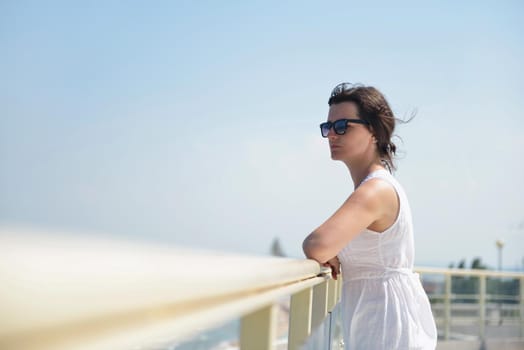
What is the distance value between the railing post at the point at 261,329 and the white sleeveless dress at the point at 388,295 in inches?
37.2

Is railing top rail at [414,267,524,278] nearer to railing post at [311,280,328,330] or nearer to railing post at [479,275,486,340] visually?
railing post at [479,275,486,340]

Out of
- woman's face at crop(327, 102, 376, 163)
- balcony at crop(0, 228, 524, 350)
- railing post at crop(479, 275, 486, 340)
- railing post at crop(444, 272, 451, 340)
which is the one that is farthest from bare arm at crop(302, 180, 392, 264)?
railing post at crop(479, 275, 486, 340)

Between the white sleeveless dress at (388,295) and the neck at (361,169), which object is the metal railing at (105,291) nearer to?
the white sleeveless dress at (388,295)

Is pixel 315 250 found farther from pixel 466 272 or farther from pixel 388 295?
pixel 466 272

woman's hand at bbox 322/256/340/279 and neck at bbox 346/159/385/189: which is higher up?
neck at bbox 346/159/385/189

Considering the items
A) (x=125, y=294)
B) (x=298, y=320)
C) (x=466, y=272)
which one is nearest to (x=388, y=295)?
(x=298, y=320)

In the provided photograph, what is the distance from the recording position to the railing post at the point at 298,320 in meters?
1.62

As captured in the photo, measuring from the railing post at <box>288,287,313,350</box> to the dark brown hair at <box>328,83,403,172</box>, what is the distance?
687 millimetres

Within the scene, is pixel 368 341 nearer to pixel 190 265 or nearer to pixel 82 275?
pixel 190 265

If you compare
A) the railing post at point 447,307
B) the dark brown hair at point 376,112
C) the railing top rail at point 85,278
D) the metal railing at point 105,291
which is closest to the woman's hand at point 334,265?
the dark brown hair at point 376,112

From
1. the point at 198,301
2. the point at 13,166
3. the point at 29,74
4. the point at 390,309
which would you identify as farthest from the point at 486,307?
the point at 13,166

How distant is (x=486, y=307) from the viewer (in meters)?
7.74

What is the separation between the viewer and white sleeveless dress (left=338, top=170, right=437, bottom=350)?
191cm

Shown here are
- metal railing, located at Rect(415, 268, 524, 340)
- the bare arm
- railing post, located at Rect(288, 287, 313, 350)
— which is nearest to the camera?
railing post, located at Rect(288, 287, 313, 350)
